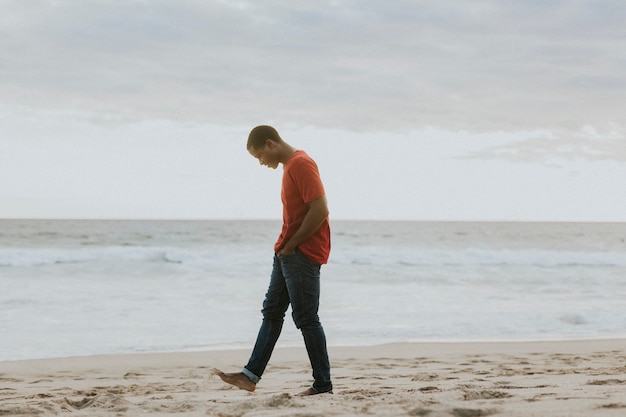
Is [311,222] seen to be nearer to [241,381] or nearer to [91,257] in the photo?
[241,381]

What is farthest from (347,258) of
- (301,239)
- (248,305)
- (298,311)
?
(301,239)

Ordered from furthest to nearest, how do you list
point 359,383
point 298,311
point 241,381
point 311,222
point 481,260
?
point 481,260, point 359,383, point 241,381, point 298,311, point 311,222

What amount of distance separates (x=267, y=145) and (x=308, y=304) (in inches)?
38.6

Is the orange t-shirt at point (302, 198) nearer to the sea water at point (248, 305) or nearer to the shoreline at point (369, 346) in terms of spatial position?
the shoreline at point (369, 346)

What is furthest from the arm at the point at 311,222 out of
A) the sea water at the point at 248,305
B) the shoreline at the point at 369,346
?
the sea water at the point at 248,305

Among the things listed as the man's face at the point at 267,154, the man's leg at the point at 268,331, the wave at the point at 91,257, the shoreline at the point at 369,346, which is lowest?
the shoreline at the point at 369,346

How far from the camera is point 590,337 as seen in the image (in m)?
8.15

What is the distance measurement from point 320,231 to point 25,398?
7.39 feet

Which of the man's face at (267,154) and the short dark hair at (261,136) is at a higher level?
the short dark hair at (261,136)

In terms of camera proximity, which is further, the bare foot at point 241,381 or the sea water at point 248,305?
the sea water at point 248,305

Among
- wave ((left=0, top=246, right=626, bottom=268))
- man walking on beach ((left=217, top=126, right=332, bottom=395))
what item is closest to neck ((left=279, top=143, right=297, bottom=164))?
man walking on beach ((left=217, top=126, right=332, bottom=395))

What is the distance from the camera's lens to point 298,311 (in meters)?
3.83

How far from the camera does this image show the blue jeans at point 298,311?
3.79 m

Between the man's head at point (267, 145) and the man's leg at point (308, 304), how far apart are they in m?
0.59
